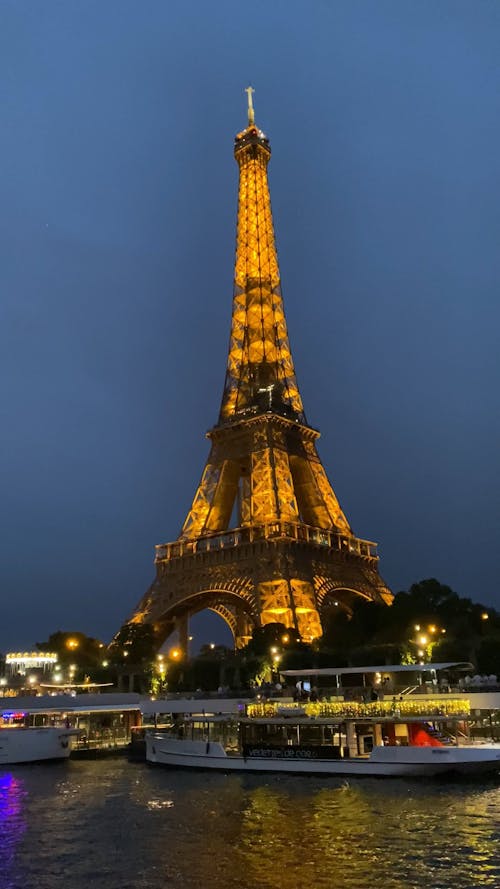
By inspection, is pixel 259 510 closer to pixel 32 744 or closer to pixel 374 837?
pixel 32 744

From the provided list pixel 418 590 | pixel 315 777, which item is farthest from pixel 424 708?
pixel 418 590

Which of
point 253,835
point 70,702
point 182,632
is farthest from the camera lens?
point 182,632

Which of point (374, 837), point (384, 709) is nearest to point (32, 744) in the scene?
point (384, 709)

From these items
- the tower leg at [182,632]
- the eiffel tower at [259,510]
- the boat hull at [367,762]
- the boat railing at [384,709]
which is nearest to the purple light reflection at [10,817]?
the boat hull at [367,762]

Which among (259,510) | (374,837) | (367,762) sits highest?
(259,510)

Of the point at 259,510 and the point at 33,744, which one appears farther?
the point at 259,510

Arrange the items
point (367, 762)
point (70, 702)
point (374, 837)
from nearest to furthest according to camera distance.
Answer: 1. point (374, 837)
2. point (367, 762)
3. point (70, 702)
